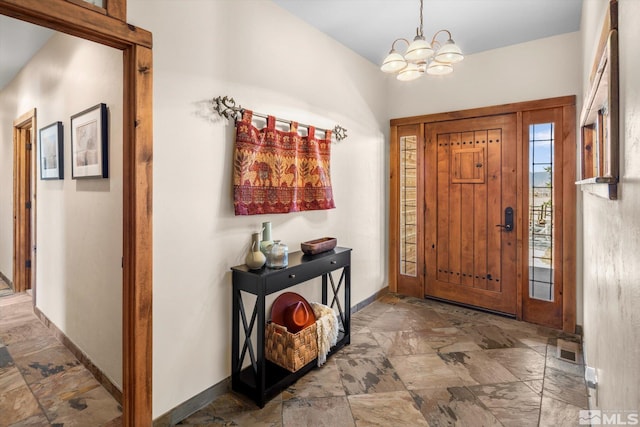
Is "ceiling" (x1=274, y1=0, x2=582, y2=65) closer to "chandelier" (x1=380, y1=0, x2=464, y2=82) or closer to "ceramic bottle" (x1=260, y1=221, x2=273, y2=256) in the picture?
"chandelier" (x1=380, y1=0, x2=464, y2=82)

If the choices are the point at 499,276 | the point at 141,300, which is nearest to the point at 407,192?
the point at 499,276

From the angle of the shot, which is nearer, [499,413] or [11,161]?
[499,413]

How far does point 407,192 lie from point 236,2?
2.77 meters

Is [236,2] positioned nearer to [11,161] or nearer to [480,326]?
[480,326]

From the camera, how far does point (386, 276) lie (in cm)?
429

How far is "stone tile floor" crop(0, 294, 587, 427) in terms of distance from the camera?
2.03 m

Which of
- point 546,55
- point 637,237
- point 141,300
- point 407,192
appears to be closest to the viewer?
point 637,237

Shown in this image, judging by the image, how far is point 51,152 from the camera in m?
3.02

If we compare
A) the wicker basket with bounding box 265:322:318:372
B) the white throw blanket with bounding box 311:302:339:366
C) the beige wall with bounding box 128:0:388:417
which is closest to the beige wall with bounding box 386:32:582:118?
the beige wall with bounding box 128:0:388:417

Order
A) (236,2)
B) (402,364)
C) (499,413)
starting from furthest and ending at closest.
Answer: (402,364), (236,2), (499,413)

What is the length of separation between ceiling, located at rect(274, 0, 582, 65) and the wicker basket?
98.9 inches

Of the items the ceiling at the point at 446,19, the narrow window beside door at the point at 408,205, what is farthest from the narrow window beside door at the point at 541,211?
the narrow window beside door at the point at 408,205

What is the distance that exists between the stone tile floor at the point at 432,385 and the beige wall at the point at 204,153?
0.47m

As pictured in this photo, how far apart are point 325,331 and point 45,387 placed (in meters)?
1.98
